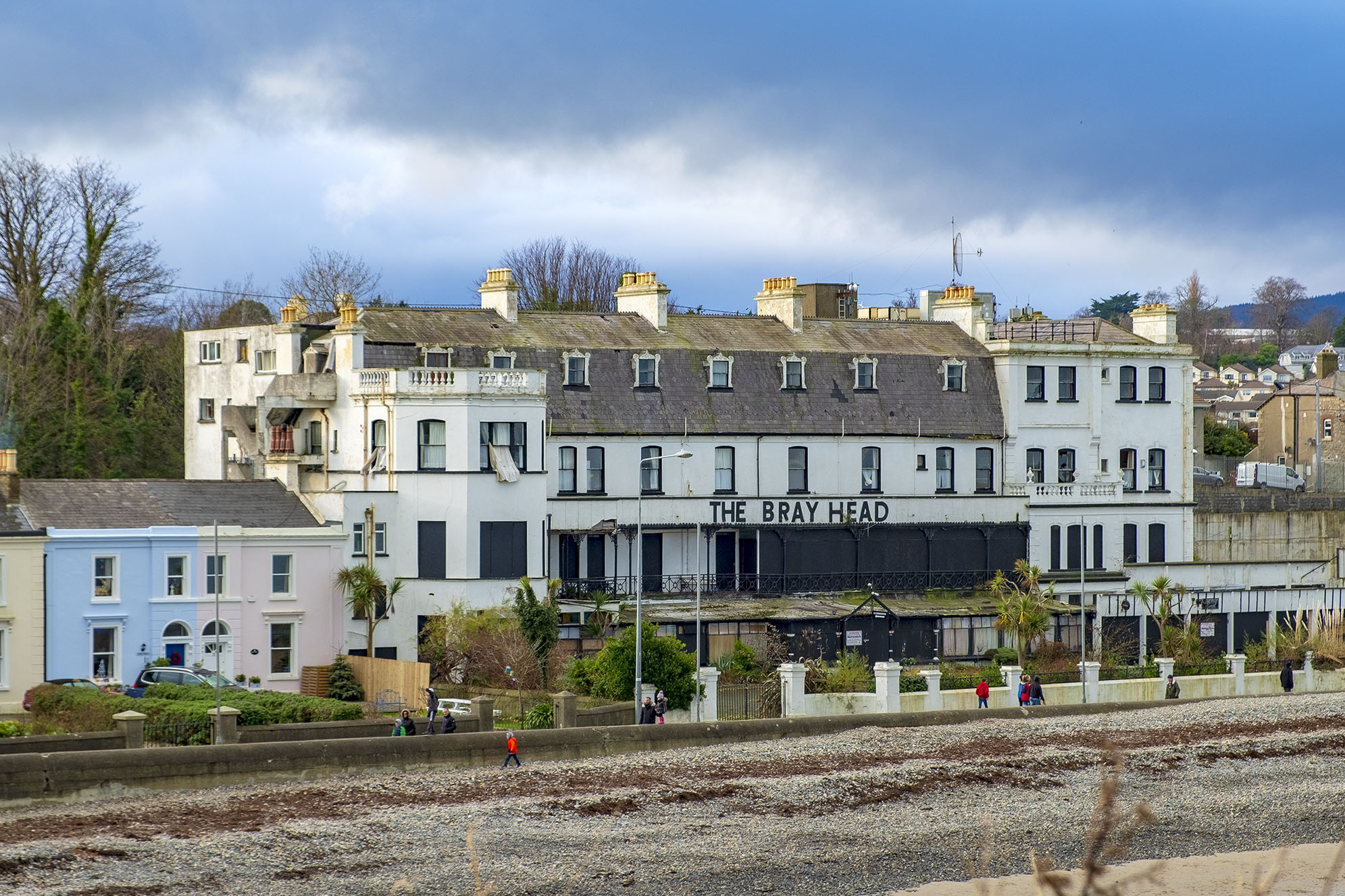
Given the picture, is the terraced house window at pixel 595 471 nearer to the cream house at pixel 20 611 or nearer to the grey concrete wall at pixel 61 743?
the cream house at pixel 20 611

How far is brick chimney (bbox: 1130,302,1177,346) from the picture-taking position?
70.8 m

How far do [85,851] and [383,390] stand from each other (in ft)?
84.8

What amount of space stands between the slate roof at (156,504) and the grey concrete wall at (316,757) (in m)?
14.4

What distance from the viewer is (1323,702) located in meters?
57.3

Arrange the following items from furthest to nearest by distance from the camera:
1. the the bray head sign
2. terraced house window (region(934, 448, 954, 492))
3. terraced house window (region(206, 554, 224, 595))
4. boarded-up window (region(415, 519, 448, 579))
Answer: terraced house window (region(934, 448, 954, 492))
the the bray head sign
boarded-up window (region(415, 519, 448, 579))
terraced house window (region(206, 554, 224, 595))

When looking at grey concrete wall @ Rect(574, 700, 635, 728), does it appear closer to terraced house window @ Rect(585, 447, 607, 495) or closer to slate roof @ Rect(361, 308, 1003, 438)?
terraced house window @ Rect(585, 447, 607, 495)

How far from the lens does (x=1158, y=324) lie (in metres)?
71.0

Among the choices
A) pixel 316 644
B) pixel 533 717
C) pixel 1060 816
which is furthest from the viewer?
pixel 316 644

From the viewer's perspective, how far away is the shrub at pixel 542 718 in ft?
149

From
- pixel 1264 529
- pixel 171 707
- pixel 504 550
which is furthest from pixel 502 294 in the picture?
pixel 1264 529

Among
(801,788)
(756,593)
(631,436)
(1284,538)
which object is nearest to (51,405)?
(631,436)

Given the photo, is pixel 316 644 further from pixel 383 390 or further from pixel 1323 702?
pixel 1323 702

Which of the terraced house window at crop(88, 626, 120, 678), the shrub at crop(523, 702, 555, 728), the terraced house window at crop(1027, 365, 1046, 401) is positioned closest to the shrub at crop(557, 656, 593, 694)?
the shrub at crop(523, 702, 555, 728)

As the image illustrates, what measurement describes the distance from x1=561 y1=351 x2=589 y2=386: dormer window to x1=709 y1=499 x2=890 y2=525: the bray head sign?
20.0 feet
